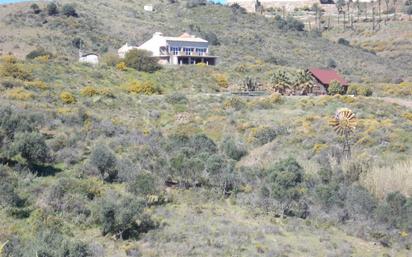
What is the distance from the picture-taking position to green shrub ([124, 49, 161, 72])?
6400 cm

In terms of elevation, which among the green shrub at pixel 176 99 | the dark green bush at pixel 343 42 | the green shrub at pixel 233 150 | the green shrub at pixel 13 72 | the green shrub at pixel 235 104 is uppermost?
the green shrub at pixel 13 72

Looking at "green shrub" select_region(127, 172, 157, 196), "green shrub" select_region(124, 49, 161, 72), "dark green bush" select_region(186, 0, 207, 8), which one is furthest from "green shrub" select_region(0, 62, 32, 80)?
"dark green bush" select_region(186, 0, 207, 8)

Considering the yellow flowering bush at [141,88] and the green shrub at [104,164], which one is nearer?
the green shrub at [104,164]

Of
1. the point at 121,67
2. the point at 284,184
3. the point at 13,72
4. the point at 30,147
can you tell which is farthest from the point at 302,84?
the point at 30,147

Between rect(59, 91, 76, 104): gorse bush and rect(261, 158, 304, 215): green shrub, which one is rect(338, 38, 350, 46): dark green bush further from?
rect(261, 158, 304, 215): green shrub

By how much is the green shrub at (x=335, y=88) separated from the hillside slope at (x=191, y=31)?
1427 cm

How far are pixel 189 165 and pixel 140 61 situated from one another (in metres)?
34.2

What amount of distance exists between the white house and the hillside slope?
369 centimetres

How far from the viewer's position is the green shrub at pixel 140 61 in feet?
210

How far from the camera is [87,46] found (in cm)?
7756

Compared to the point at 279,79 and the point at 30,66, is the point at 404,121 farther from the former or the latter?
the point at 30,66

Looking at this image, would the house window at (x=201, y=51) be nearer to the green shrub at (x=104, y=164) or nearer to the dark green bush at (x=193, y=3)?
the dark green bush at (x=193, y=3)

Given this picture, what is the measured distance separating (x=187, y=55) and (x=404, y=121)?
32.7 metres

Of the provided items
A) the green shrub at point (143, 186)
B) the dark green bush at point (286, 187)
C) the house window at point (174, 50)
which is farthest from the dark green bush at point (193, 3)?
the green shrub at point (143, 186)
